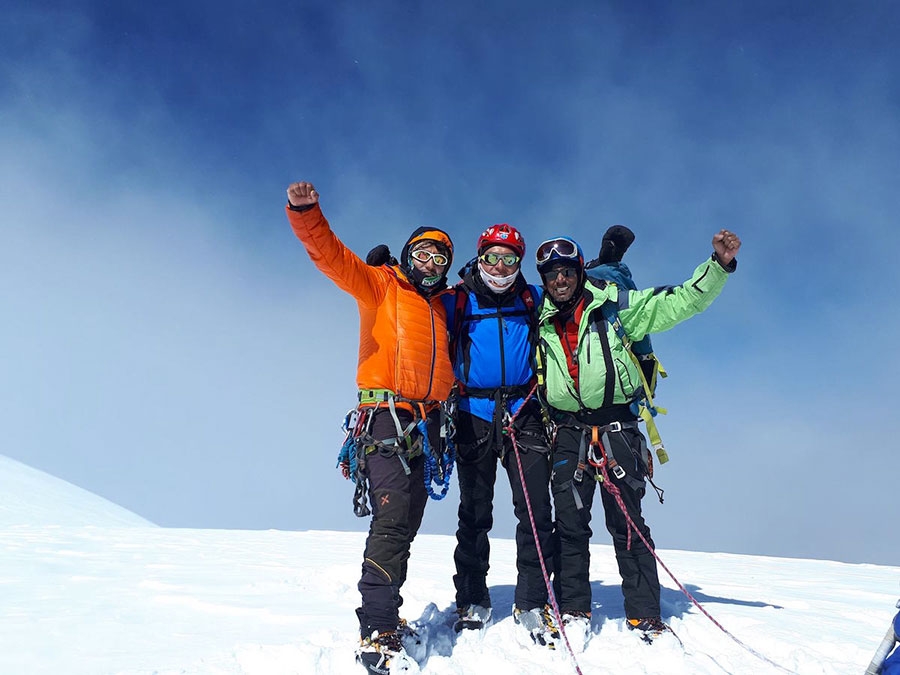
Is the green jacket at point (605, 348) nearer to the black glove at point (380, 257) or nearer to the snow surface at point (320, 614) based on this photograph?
the black glove at point (380, 257)

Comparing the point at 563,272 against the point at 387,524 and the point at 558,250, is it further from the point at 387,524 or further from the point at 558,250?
the point at 387,524

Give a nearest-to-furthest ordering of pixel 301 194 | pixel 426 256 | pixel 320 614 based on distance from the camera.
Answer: pixel 301 194
pixel 426 256
pixel 320 614

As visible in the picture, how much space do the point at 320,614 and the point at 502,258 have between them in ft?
11.4

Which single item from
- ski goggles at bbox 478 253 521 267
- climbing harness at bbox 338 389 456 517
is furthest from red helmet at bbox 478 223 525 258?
climbing harness at bbox 338 389 456 517

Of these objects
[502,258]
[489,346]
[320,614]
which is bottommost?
[320,614]

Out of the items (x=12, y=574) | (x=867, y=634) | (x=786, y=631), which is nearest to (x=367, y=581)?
(x=786, y=631)

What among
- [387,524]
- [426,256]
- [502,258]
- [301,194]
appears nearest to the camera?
[301,194]

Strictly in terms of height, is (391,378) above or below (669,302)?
below

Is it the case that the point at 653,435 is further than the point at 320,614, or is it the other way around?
the point at 320,614

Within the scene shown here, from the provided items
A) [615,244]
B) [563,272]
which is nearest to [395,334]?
[563,272]

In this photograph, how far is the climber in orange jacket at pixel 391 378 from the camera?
3485 millimetres

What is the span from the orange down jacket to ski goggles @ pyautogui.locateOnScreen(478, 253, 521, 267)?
26.7 inches

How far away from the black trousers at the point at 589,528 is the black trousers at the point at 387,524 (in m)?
1.11

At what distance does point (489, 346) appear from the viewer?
14.4 feet
